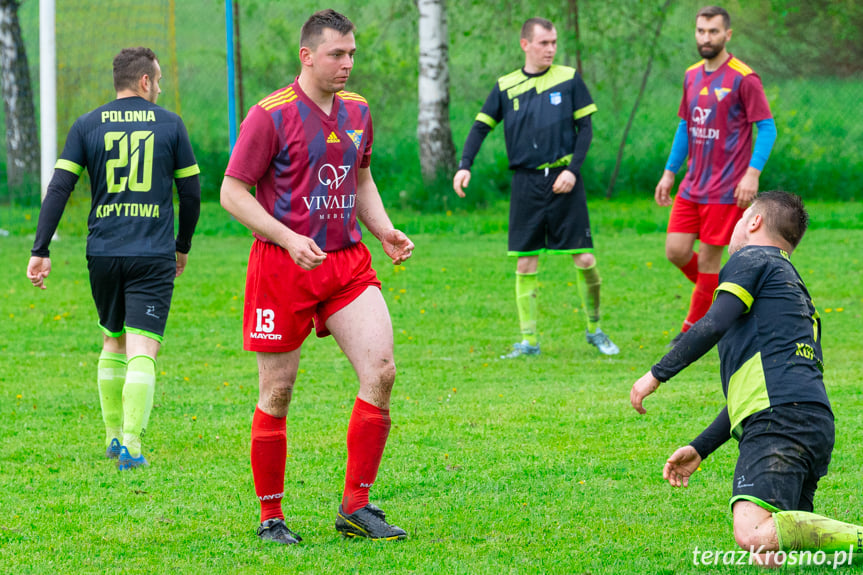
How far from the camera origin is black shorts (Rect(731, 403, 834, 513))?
4102mm

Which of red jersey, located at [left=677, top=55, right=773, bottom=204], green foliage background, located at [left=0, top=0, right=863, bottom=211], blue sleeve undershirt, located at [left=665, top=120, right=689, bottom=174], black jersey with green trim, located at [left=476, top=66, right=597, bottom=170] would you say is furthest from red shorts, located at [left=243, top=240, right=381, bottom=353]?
green foliage background, located at [left=0, top=0, right=863, bottom=211]

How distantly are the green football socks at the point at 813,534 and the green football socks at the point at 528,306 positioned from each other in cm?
532

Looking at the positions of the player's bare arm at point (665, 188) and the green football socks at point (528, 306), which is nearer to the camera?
the green football socks at point (528, 306)

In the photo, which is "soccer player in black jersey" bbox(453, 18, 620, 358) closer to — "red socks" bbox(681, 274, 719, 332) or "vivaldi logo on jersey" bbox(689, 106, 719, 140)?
"red socks" bbox(681, 274, 719, 332)

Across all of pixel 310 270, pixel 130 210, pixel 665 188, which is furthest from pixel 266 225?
pixel 665 188

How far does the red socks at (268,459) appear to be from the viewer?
4785mm

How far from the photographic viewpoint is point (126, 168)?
20.5 ft

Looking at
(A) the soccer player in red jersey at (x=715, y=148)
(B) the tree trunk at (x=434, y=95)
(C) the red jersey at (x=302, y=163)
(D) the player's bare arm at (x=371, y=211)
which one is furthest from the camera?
(B) the tree trunk at (x=434, y=95)

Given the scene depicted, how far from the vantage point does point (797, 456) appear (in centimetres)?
413

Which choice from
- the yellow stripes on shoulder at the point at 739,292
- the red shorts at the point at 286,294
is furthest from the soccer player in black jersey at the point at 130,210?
the yellow stripes on shoulder at the point at 739,292

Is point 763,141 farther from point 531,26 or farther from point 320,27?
point 320,27

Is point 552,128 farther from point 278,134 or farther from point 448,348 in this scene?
point 278,134

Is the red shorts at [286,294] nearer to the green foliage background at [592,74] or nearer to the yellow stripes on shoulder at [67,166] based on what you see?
the yellow stripes on shoulder at [67,166]

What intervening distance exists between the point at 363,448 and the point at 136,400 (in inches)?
73.5
